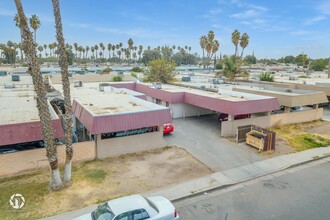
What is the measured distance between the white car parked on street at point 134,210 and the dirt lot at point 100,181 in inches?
118

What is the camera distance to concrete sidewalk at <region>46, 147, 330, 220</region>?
12594 millimetres

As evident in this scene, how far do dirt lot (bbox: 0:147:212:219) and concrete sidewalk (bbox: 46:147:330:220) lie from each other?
0.56 metres

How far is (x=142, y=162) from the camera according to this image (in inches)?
661

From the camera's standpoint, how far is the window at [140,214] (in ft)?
29.2

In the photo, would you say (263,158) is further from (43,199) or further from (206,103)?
(43,199)

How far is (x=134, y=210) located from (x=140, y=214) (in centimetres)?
27

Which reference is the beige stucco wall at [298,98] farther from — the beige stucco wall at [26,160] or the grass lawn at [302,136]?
the beige stucco wall at [26,160]

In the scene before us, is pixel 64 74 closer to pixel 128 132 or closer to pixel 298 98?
pixel 128 132

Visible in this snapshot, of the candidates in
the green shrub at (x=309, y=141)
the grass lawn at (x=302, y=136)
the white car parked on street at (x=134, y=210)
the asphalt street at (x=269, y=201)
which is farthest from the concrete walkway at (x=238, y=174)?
the white car parked on street at (x=134, y=210)

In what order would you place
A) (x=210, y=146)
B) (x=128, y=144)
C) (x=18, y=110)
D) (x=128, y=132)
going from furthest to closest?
(x=210, y=146) → (x=128, y=132) → (x=18, y=110) → (x=128, y=144)

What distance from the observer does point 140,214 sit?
898 centimetres

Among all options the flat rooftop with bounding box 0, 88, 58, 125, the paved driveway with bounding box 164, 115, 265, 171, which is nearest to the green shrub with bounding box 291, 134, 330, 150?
the paved driveway with bounding box 164, 115, 265, 171

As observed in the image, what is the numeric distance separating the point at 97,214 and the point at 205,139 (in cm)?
1378

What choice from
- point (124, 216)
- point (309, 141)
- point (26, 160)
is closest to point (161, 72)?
point (309, 141)
